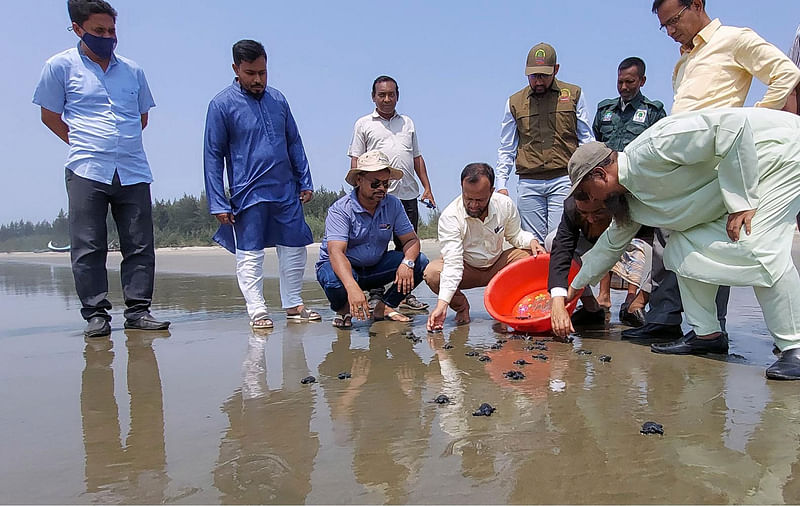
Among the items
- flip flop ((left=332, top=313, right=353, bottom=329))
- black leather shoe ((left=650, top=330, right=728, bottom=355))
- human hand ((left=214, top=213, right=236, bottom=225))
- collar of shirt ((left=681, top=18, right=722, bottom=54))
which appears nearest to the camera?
black leather shoe ((left=650, top=330, right=728, bottom=355))

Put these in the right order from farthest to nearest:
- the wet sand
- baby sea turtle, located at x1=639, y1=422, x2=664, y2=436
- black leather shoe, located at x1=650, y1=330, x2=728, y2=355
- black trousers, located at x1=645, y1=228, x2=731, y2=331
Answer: black trousers, located at x1=645, y1=228, x2=731, y2=331 → black leather shoe, located at x1=650, y1=330, x2=728, y2=355 → baby sea turtle, located at x1=639, y1=422, x2=664, y2=436 → the wet sand

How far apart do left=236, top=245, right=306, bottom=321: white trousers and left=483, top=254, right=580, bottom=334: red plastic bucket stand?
5.55 ft

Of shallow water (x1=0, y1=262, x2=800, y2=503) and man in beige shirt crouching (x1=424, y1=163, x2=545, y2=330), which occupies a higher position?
man in beige shirt crouching (x1=424, y1=163, x2=545, y2=330)

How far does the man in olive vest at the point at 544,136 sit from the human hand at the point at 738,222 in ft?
7.63

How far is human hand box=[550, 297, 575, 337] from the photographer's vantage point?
3906 millimetres

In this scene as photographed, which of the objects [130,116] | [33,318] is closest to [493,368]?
[130,116]

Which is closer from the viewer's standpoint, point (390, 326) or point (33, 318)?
point (390, 326)

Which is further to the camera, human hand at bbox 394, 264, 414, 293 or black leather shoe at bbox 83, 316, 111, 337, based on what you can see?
human hand at bbox 394, 264, 414, 293

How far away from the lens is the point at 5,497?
6.02 feet

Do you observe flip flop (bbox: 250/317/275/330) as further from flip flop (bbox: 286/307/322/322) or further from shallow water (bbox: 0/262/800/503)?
shallow water (bbox: 0/262/800/503)

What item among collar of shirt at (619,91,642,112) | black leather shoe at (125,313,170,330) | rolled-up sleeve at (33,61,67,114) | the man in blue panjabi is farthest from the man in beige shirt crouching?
rolled-up sleeve at (33,61,67,114)

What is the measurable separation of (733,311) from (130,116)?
5.24 metres

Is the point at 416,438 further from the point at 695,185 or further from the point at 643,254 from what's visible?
the point at 643,254

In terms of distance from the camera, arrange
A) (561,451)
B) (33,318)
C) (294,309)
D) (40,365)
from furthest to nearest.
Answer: (33,318) → (294,309) → (40,365) → (561,451)
